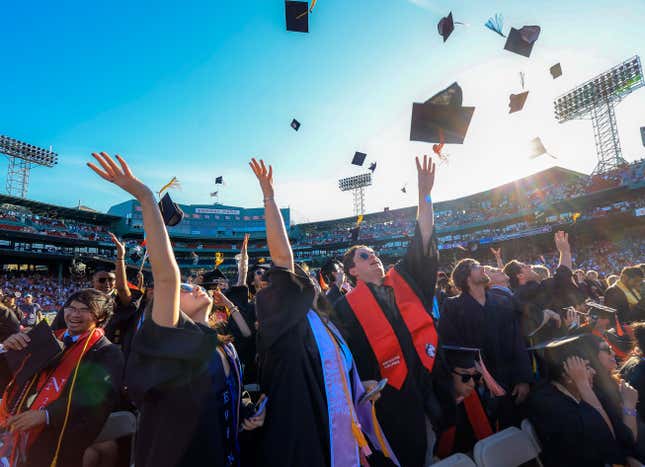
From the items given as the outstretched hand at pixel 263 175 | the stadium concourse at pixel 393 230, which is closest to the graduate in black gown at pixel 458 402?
the outstretched hand at pixel 263 175

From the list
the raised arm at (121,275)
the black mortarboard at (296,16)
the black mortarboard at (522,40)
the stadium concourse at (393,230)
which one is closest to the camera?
the raised arm at (121,275)

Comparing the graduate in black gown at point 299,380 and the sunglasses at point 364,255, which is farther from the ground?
the sunglasses at point 364,255

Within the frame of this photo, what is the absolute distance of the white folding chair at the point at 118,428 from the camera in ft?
8.43

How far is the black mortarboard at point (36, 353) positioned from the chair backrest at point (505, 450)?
10.1 ft

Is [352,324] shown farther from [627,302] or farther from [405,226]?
[405,226]

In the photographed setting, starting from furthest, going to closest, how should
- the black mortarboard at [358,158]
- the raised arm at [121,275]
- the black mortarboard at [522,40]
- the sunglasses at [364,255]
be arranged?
the black mortarboard at [358,158] < the black mortarboard at [522,40] < the raised arm at [121,275] < the sunglasses at [364,255]

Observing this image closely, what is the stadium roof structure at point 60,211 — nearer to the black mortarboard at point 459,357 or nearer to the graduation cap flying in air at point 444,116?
the graduation cap flying in air at point 444,116

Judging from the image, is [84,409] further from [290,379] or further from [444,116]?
[444,116]

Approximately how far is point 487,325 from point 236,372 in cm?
248

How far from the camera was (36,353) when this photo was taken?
7.77 ft

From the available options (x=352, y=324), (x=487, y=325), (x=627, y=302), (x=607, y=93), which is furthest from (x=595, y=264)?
(x=352, y=324)

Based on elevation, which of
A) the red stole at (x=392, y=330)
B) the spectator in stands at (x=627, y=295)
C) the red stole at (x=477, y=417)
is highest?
the red stole at (x=392, y=330)

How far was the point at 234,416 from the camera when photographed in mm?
1688

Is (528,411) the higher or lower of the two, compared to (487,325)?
lower
